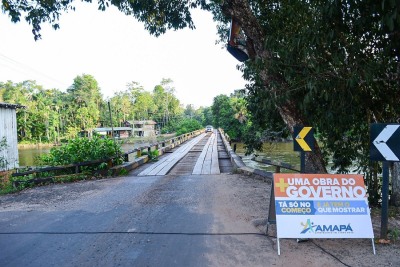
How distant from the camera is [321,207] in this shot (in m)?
4.01

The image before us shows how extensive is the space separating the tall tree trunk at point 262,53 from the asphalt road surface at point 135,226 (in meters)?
1.39

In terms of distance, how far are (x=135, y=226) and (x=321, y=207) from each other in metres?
2.85

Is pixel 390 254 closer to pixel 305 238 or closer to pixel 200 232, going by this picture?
pixel 305 238

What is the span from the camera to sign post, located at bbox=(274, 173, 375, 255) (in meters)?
3.89

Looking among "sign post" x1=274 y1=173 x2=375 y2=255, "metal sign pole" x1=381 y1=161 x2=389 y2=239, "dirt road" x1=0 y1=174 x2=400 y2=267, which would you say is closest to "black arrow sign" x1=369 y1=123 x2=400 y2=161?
"metal sign pole" x1=381 y1=161 x2=389 y2=239

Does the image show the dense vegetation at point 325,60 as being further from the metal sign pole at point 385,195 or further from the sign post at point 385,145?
the metal sign pole at point 385,195

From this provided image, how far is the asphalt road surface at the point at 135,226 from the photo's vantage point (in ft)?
12.2

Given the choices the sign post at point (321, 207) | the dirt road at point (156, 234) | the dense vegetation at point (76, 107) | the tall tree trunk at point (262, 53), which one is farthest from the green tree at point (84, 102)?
the sign post at point (321, 207)

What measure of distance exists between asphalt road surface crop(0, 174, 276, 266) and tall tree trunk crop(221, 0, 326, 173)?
4.57 feet

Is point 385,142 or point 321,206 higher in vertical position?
point 385,142

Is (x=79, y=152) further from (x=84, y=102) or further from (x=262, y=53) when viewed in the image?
(x=84, y=102)

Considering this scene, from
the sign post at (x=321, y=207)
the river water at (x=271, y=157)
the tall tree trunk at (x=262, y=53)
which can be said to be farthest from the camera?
the river water at (x=271, y=157)

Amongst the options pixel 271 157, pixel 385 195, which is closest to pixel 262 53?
pixel 385 195

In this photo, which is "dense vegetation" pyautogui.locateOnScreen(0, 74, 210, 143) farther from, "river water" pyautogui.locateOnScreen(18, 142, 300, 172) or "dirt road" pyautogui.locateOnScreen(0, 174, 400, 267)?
"dirt road" pyautogui.locateOnScreen(0, 174, 400, 267)
